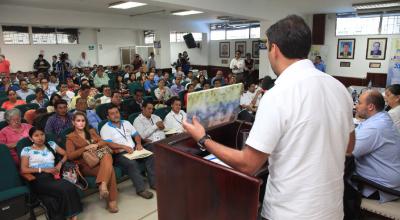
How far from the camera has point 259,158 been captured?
99cm

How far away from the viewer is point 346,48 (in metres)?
9.91

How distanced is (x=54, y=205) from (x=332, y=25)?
33.6ft

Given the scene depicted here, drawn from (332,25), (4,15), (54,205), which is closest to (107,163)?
(54,205)

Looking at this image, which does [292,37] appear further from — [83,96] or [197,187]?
[83,96]

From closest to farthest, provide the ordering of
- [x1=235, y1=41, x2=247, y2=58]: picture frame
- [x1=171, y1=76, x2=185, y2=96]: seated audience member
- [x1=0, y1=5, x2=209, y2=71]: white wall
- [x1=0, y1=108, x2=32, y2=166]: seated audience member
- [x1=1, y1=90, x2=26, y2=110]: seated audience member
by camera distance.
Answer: [x1=0, y1=108, x2=32, y2=166]: seated audience member → [x1=1, y1=90, x2=26, y2=110]: seated audience member → [x1=171, y1=76, x2=185, y2=96]: seated audience member → [x1=0, y1=5, x2=209, y2=71]: white wall → [x1=235, y1=41, x2=247, y2=58]: picture frame

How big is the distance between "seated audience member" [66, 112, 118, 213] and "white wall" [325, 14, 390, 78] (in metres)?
9.23

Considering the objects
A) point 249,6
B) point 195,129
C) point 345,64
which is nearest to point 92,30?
point 249,6

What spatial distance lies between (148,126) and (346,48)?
28.1 feet

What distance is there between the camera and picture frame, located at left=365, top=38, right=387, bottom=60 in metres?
9.14

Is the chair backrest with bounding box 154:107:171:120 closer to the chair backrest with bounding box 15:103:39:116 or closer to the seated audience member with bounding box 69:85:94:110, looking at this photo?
the seated audience member with bounding box 69:85:94:110

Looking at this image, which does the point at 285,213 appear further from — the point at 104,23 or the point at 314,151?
the point at 104,23

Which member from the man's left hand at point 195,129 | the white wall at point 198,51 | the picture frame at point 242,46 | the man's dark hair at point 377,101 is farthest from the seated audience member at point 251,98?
the white wall at point 198,51

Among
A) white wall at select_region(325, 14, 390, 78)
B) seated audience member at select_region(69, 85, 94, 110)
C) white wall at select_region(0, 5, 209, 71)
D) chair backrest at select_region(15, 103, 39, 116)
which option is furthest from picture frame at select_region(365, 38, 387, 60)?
chair backrest at select_region(15, 103, 39, 116)

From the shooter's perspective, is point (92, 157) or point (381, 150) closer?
point (381, 150)
